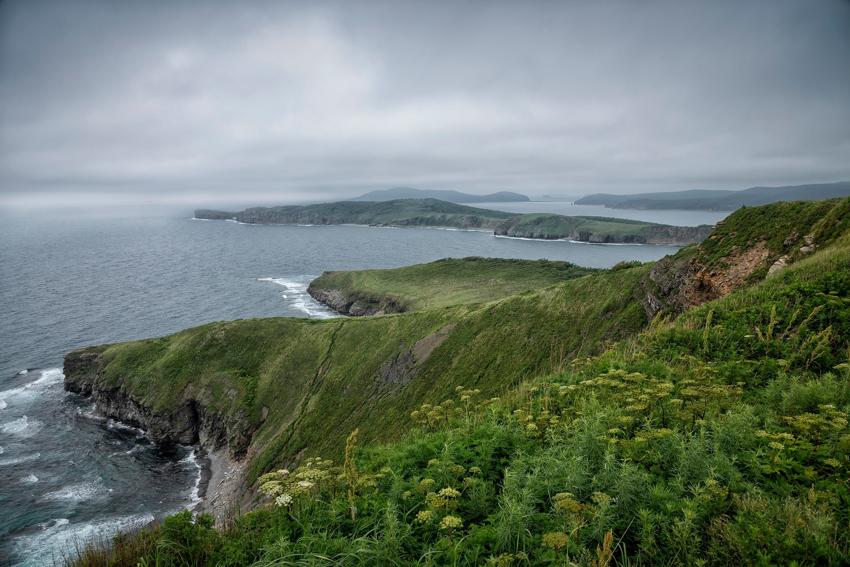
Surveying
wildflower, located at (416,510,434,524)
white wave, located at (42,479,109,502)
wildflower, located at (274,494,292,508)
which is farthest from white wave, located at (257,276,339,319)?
wildflower, located at (416,510,434,524)

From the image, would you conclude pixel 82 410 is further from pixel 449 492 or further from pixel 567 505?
pixel 567 505

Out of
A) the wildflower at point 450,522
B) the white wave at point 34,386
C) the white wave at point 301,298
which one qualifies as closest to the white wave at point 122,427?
the white wave at point 34,386

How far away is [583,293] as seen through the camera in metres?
44.6

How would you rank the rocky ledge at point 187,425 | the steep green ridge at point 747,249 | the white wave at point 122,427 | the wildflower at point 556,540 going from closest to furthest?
the wildflower at point 556,540 < the steep green ridge at point 747,249 < the rocky ledge at point 187,425 < the white wave at point 122,427

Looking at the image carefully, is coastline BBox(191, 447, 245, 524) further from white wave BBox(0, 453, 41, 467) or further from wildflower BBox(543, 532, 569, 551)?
wildflower BBox(543, 532, 569, 551)

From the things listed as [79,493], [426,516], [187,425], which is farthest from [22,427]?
[426,516]

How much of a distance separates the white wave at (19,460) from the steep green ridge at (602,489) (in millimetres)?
59773

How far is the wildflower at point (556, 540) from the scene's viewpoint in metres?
5.73

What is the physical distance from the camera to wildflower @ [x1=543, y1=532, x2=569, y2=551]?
5.73 m

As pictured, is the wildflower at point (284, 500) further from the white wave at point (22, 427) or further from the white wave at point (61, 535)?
the white wave at point (22, 427)

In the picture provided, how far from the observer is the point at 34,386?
227 ft

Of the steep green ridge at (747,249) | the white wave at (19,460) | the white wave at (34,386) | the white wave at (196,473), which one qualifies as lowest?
the white wave at (196,473)

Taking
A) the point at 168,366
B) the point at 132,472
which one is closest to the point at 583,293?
the point at 132,472

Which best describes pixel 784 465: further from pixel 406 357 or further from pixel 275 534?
pixel 406 357
